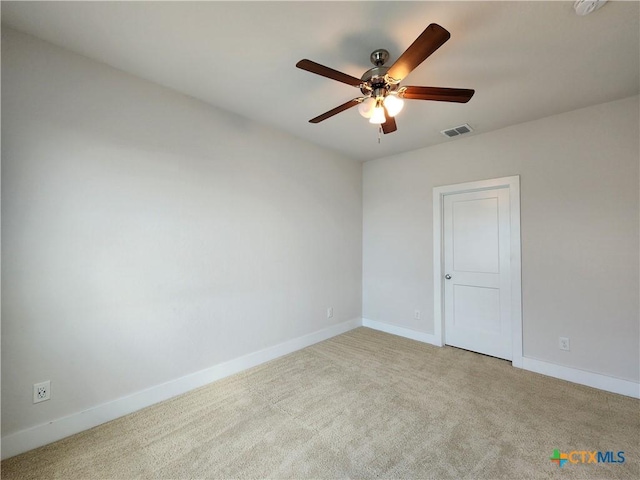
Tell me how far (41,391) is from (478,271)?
4038mm

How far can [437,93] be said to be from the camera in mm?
1692

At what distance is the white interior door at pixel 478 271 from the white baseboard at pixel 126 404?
2072 mm

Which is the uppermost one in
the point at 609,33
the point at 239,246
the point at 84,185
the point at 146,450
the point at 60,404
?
the point at 609,33

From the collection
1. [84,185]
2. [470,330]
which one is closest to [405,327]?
[470,330]

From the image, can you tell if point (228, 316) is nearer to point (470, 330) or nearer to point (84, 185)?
point (84, 185)

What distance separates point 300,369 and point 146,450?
1415mm

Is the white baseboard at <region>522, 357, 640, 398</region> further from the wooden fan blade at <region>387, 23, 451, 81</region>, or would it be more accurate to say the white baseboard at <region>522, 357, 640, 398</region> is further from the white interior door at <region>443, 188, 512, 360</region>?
the wooden fan blade at <region>387, 23, 451, 81</region>

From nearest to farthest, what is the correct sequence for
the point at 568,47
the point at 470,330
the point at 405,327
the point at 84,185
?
the point at 568,47 < the point at 84,185 < the point at 470,330 < the point at 405,327

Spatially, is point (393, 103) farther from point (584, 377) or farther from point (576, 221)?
point (584, 377)

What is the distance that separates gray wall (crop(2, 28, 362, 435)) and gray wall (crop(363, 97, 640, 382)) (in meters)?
2.50

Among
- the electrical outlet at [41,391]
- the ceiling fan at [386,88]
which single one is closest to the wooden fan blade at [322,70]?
the ceiling fan at [386,88]

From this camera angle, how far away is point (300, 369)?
282cm

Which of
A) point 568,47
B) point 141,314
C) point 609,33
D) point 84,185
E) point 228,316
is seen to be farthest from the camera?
point 228,316

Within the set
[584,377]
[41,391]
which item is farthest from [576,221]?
[41,391]
